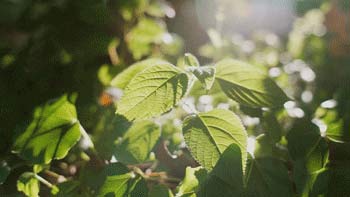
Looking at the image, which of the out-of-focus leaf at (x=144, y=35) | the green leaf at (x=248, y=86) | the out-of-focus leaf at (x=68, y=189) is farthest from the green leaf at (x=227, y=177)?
the out-of-focus leaf at (x=144, y=35)

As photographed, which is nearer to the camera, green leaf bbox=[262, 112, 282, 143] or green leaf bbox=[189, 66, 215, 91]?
green leaf bbox=[189, 66, 215, 91]

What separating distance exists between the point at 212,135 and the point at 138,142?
0.15 m

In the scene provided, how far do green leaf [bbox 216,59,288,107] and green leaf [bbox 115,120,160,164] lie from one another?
5.7 inches

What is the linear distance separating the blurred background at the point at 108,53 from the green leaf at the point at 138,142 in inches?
2.4

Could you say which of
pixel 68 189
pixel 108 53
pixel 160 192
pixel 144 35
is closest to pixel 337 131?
pixel 160 192

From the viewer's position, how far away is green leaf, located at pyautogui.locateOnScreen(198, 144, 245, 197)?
1.74 feet

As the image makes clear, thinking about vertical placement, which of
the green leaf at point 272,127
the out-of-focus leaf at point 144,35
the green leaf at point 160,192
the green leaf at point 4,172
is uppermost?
the out-of-focus leaf at point 144,35

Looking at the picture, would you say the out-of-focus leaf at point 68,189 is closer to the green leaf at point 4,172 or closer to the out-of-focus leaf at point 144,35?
the green leaf at point 4,172

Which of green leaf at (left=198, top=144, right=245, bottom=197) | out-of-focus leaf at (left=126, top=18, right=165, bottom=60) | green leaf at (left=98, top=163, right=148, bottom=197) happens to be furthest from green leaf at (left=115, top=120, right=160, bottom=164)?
out-of-focus leaf at (left=126, top=18, right=165, bottom=60)

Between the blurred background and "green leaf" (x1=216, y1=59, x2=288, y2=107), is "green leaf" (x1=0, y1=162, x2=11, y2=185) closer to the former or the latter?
the blurred background

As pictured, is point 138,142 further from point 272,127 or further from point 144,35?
point 144,35

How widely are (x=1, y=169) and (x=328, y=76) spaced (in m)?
1.11

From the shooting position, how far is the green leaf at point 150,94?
568 millimetres

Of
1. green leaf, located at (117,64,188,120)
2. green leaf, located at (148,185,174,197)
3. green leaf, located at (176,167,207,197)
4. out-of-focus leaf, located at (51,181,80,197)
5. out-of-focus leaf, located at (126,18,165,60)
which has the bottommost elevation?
out-of-focus leaf, located at (51,181,80,197)
